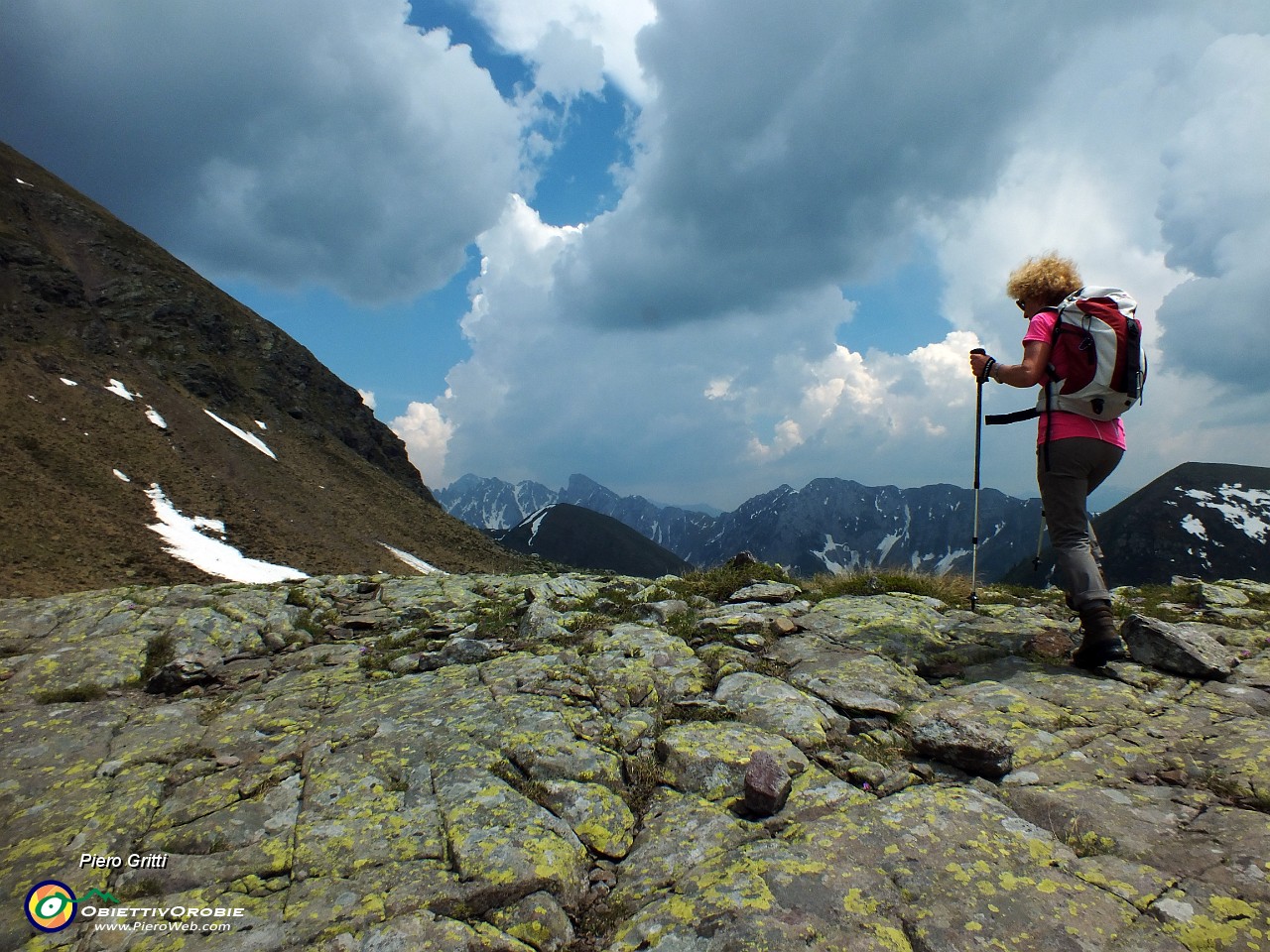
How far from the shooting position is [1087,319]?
7145mm

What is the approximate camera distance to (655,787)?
17.9ft

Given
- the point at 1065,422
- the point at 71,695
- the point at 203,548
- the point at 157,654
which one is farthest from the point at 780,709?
the point at 203,548

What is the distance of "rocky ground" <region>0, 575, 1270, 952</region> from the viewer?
3.67 meters

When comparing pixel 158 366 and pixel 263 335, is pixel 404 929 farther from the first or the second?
pixel 263 335

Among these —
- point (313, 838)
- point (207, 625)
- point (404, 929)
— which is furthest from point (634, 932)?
point (207, 625)

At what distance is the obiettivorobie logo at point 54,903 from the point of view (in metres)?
3.86

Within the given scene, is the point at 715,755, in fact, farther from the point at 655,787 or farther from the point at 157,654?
the point at 157,654

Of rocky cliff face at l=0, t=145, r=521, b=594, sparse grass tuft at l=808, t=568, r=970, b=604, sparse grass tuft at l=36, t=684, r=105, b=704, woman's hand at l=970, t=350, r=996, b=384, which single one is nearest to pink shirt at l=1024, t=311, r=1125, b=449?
woman's hand at l=970, t=350, r=996, b=384

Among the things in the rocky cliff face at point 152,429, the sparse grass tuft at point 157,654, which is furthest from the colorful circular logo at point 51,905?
the rocky cliff face at point 152,429

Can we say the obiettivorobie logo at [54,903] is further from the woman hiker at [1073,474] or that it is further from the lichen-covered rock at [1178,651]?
the lichen-covered rock at [1178,651]

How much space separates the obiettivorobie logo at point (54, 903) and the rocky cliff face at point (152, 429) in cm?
5267

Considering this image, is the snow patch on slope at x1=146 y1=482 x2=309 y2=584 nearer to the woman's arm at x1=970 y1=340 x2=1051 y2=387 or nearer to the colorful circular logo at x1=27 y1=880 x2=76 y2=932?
the colorful circular logo at x1=27 y1=880 x2=76 y2=932

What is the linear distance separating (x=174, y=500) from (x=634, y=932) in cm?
8574

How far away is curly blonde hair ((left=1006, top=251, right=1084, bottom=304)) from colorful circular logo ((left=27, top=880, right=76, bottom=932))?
12.2 m
